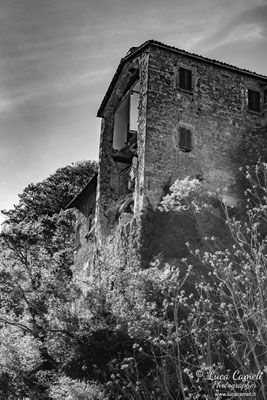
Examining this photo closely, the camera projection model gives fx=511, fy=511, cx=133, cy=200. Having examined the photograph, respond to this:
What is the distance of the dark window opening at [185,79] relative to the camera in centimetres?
2169

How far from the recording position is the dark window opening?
21688 millimetres

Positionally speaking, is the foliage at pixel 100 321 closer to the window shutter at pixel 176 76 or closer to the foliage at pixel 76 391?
the foliage at pixel 76 391

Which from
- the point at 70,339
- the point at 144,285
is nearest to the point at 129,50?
the point at 144,285

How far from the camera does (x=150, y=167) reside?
19750 mm

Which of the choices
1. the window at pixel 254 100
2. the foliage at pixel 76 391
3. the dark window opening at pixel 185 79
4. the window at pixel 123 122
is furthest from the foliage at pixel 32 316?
the window at pixel 254 100

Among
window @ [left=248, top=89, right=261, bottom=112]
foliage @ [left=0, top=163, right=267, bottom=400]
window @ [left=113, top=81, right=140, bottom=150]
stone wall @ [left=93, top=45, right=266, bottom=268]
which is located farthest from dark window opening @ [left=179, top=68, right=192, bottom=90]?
foliage @ [left=0, top=163, right=267, bottom=400]

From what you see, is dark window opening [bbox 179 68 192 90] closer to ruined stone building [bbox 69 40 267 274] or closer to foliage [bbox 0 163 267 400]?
ruined stone building [bbox 69 40 267 274]

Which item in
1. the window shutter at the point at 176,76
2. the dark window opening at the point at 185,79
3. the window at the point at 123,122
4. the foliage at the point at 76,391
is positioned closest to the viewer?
the foliage at the point at 76,391

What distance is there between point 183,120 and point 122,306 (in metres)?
9.15

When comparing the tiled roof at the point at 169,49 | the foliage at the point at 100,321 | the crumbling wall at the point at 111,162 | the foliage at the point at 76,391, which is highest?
the tiled roof at the point at 169,49

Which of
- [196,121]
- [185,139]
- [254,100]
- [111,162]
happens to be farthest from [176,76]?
[111,162]

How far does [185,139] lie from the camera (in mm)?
20875

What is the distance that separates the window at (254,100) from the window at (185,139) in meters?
3.74

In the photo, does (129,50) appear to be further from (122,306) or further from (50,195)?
(50,195)
